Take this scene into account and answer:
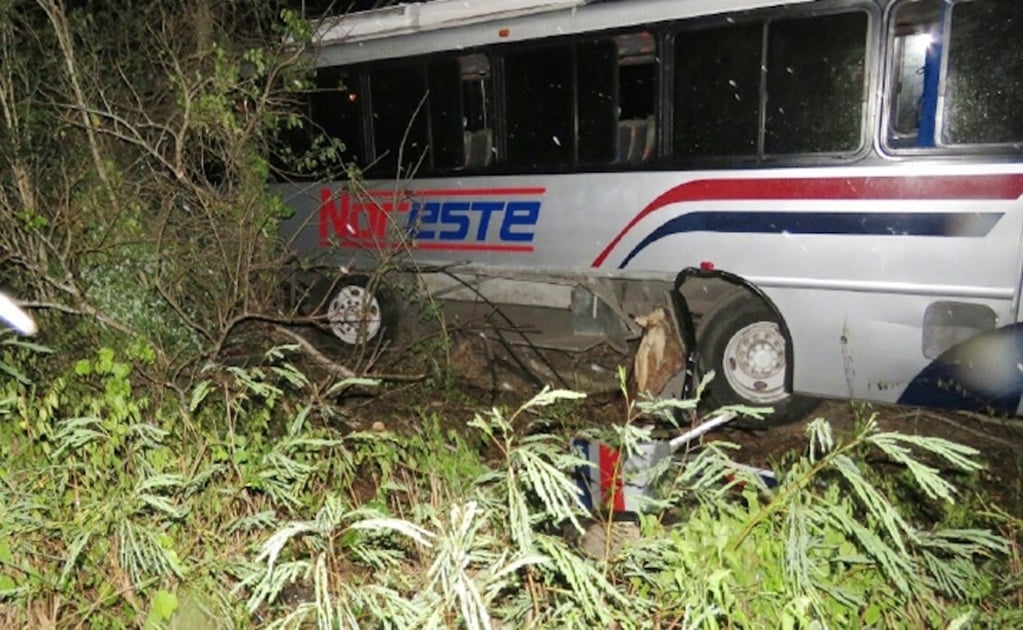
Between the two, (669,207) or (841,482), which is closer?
(841,482)

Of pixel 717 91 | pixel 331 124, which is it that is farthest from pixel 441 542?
pixel 331 124

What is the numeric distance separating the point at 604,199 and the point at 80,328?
397 cm

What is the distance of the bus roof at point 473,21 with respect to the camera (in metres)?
6.07

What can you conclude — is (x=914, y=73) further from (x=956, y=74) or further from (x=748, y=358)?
(x=748, y=358)

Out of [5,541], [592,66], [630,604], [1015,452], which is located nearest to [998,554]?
[630,604]

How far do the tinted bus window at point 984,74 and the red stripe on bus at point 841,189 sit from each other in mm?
266

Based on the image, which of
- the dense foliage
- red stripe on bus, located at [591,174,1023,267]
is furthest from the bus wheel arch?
the dense foliage

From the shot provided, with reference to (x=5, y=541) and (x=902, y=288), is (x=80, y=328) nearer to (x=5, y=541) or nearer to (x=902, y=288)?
(x=5, y=541)

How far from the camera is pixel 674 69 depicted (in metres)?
6.12

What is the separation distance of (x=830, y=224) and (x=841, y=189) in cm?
24

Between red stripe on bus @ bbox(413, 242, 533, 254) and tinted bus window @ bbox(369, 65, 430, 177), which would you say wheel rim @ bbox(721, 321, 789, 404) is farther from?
tinted bus window @ bbox(369, 65, 430, 177)

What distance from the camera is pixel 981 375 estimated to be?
518 cm

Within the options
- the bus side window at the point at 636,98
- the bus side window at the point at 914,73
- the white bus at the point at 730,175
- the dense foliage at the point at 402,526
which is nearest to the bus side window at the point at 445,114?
the white bus at the point at 730,175

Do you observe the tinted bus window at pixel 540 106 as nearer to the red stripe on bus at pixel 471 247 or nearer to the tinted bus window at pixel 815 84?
the red stripe on bus at pixel 471 247
